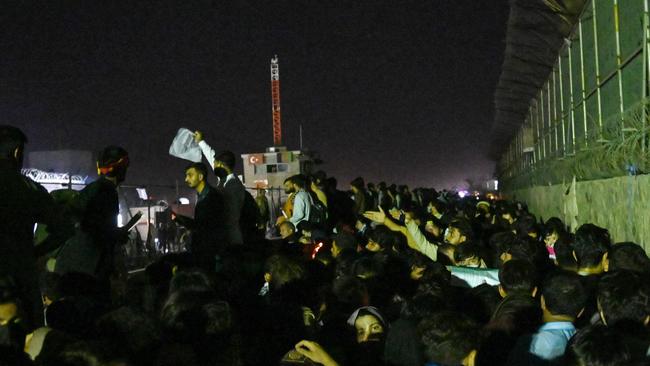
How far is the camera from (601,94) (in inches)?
399

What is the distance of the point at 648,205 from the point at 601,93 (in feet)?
11.2

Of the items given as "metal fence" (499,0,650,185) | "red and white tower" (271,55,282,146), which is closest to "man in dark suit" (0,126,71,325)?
"metal fence" (499,0,650,185)

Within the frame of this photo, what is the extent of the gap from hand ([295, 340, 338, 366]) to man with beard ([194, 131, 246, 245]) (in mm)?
2885

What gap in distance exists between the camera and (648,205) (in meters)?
7.14

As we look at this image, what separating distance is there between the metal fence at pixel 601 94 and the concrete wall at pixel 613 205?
0.20 m

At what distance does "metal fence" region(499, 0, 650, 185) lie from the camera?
7251mm

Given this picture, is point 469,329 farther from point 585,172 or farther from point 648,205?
point 585,172

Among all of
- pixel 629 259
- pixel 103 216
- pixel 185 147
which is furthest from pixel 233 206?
pixel 629 259

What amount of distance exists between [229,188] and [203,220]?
0.51m

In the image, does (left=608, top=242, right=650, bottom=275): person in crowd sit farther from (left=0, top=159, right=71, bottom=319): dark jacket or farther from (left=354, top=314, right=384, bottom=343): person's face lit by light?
(left=0, top=159, right=71, bottom=319): dark jacket

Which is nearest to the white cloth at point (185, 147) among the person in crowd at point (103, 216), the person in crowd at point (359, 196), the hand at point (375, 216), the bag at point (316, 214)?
the hand at point (375, 216)

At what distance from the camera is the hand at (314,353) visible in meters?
3.44

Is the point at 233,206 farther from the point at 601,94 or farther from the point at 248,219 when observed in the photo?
the point at 601,94

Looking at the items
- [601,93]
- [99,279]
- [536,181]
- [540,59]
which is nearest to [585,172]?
[601,93]
